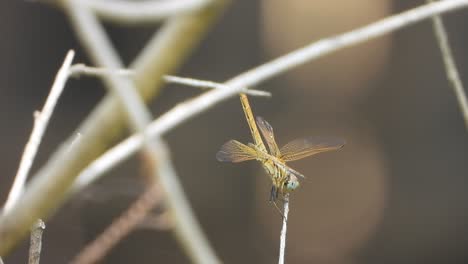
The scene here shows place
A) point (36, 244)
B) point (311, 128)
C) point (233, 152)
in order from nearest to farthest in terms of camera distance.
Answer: point (36, 244) < point (233, 152) < point (311, 128)

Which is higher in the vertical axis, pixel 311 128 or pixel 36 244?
pixel 311 128

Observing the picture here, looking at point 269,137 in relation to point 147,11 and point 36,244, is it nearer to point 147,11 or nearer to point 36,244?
point 36,244

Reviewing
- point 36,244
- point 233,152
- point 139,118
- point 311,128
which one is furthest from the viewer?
point 311,128

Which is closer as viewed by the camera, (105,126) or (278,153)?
(105,126)

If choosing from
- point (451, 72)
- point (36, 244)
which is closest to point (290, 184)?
point (451, 72)

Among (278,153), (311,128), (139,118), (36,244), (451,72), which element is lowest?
(139,118)

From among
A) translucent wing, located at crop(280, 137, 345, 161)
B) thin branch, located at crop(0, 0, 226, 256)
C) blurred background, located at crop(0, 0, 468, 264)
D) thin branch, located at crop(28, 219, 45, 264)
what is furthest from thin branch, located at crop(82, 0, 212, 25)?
blurred background, located at crop(0, 0, 468, 264)

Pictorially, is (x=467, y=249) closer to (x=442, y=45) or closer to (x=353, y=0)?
(x=353, y=0)

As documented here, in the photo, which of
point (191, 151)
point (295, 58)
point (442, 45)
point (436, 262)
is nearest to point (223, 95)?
point (295, 58)
